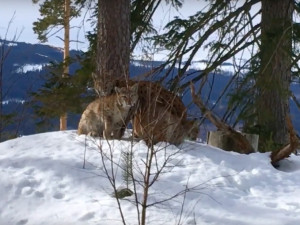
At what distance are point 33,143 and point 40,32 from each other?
13.3 metres

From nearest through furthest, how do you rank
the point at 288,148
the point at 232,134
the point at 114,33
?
the point at 288,148, the point at 232,134, the point at 114,33

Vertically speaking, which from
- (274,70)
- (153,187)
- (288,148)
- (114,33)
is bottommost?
(153,187)

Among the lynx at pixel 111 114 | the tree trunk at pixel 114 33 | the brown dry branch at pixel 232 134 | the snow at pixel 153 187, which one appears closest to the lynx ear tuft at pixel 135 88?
the lynx at pixel 111 114

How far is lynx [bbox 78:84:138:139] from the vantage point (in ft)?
21.2

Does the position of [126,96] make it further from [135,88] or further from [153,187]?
[153,187]

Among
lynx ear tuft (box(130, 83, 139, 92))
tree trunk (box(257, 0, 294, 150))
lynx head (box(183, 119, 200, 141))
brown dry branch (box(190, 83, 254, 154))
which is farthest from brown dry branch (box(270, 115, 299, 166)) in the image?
tree trunk (box(257, 0, 294, 150))

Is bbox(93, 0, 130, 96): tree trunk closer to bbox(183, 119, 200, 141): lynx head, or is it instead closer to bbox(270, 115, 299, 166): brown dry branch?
bbox(183, 119, 200, 141): lynx head

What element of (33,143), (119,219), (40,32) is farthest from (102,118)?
(40,32)

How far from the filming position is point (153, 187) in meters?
5.26

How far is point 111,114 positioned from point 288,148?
2.30 meters

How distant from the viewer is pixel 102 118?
6.86m

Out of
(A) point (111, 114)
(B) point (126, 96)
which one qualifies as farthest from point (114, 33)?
(B) point (126, 96)

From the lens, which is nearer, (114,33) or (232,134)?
(232,134)

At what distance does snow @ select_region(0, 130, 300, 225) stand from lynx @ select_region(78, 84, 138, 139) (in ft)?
0.83
